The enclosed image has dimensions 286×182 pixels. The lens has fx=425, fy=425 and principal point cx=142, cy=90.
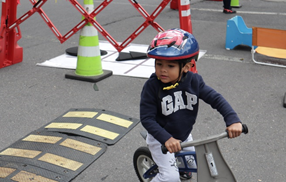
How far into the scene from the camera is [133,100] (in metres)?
5.98

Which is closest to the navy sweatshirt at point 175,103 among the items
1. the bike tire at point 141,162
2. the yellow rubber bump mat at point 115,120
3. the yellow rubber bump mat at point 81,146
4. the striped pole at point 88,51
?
the bike tire at point 141,162

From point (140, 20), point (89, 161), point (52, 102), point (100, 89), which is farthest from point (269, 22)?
point (89, 161)

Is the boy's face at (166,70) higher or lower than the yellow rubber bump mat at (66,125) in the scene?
higher

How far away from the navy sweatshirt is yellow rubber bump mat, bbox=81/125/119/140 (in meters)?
1.78

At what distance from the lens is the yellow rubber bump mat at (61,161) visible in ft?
13.8

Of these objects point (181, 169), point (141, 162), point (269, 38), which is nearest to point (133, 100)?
point (141, 162)

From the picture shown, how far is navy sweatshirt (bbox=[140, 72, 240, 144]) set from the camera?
3023 mm

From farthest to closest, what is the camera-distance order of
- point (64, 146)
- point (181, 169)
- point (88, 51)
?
point (88, 51), point (64, 146), point (181, 169)

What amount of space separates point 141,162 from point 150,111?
0.95m

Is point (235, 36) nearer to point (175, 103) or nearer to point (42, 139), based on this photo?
point (42, 139)

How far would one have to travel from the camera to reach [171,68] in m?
2.98

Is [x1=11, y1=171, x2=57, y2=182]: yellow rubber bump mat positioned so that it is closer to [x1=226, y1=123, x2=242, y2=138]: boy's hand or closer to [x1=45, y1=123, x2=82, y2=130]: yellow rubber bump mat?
[x1=45, y1=123, x2=82, y2=130]: yellow rubber bump mat

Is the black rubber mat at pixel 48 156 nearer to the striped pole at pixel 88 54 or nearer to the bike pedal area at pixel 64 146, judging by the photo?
the bike pedal area at pixel 64 146

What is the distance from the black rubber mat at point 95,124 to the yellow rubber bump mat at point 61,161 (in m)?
0.54
